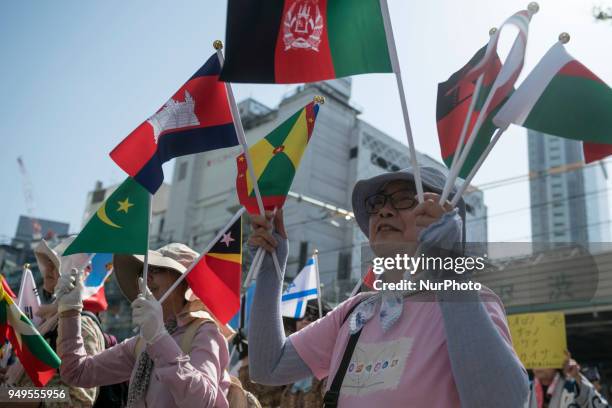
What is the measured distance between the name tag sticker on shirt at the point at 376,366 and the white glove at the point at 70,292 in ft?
6.97

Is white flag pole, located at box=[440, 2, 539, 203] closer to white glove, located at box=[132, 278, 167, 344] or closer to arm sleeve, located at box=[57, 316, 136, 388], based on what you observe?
white glove, located at box=[132, 278, 167, 344]

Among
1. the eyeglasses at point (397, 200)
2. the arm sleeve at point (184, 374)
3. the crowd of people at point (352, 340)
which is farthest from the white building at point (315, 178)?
the eyeglasses at point (397, 200)

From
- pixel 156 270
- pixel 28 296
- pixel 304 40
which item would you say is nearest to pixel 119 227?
pixel 156 270

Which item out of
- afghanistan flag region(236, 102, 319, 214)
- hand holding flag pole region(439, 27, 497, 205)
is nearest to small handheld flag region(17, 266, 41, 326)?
afghanistan flag region(236, 102, 319, 214)

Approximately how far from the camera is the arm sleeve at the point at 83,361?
3.57m

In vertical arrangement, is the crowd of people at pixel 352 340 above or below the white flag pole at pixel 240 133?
below

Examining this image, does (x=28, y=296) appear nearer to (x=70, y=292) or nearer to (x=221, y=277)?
(x=70, y=292)

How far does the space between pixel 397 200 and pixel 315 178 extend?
3766cm

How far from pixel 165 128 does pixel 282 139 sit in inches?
26.6

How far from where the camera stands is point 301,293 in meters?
6.71

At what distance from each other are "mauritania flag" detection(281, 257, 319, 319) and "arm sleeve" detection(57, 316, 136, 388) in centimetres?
290

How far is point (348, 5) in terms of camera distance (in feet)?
8.66

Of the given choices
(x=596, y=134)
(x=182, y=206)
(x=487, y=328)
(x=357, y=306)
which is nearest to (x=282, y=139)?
(x=357, y=306)

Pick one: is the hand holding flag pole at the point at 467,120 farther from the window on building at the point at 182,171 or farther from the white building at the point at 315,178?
the window on building at the point at 182,171
